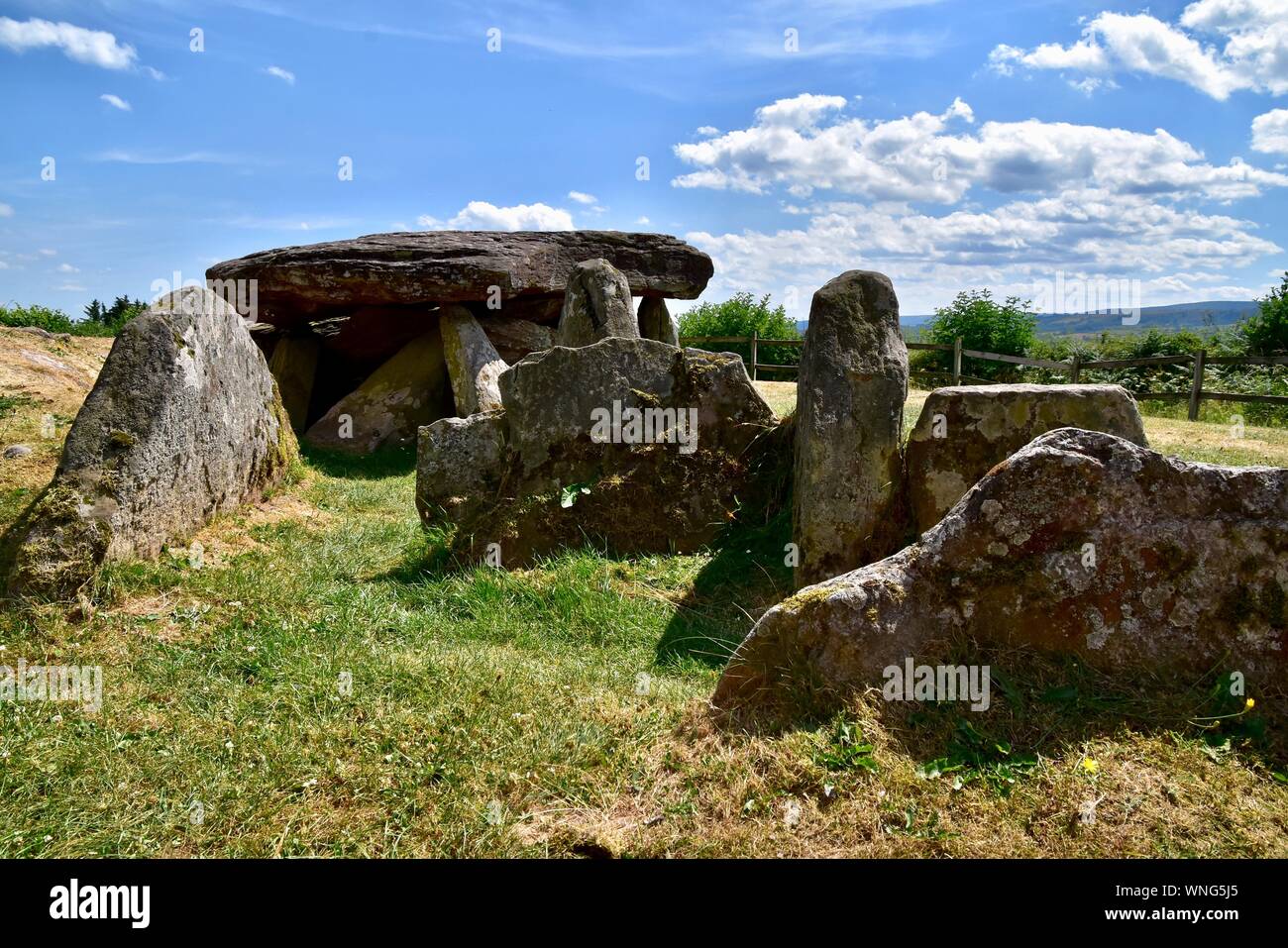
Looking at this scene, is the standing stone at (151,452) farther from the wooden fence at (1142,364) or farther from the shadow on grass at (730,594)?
the wooden fence at (1142,364)

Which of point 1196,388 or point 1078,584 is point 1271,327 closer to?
point 1196,388

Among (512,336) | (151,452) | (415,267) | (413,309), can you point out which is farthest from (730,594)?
(413,309)

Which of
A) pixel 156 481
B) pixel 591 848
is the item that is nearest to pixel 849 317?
pixel 591 848

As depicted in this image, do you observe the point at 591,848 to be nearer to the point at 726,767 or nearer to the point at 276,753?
the point at 726,767

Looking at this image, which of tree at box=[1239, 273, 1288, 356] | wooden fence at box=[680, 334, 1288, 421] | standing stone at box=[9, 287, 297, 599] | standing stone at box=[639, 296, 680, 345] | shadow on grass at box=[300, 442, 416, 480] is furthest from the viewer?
tree at box=[1239, 273, 1288, 356]

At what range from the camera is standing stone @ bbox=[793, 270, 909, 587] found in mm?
5602

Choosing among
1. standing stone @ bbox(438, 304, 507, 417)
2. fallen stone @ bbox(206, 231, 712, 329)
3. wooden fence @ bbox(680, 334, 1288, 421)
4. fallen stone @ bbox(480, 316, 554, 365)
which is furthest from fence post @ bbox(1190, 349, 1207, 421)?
standing stone @ bbox(438, 304, 507, 417)

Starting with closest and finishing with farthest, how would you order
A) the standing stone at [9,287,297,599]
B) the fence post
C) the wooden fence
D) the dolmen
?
the standing stone at [9,287,297,599] < the dolmen < the wooden fence < the fence post

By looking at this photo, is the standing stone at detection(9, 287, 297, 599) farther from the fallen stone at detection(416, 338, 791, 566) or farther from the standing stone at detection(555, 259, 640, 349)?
the standing stone at detection(555, 259, 640, 349)

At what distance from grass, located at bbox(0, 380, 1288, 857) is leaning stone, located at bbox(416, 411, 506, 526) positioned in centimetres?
205

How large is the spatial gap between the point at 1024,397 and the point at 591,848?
3.87 m

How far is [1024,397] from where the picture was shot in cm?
554

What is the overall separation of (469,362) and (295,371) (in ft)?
10.0

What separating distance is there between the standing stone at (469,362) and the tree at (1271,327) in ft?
65.5
